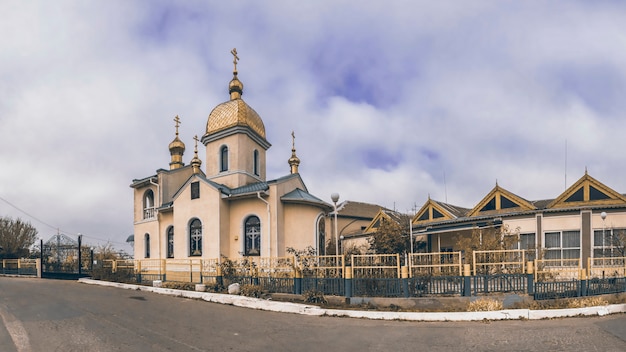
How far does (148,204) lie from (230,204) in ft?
23.1

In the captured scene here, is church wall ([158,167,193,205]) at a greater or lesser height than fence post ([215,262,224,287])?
greater

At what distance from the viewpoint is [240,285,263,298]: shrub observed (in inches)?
464

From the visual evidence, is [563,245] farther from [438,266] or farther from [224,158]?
[224,158]

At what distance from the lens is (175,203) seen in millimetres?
18234

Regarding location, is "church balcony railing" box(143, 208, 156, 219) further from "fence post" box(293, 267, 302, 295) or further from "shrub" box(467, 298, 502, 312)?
"shrub" box(467, 298, 502, 312)

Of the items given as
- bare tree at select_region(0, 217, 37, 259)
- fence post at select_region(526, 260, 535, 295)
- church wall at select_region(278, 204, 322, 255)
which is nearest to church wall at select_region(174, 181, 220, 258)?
church wall at select_region(278, 204, 322, 255)

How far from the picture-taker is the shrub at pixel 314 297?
10.6m

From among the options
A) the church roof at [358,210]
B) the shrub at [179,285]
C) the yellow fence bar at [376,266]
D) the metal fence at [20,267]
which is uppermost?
the church roof at [358,210]

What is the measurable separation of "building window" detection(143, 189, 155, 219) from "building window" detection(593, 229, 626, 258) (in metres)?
21.3

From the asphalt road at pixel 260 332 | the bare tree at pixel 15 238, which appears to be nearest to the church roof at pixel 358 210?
the asphalt road at pixel 260 332

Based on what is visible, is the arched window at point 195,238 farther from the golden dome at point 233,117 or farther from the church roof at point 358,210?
the church roof at point 358,210

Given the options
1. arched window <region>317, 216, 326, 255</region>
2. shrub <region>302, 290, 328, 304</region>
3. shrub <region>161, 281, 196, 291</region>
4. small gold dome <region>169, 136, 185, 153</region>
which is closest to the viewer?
shrub <region>302, 290, 328, 304</region>

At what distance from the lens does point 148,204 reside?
21.5 metres

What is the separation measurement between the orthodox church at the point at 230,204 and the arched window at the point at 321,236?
5cm
